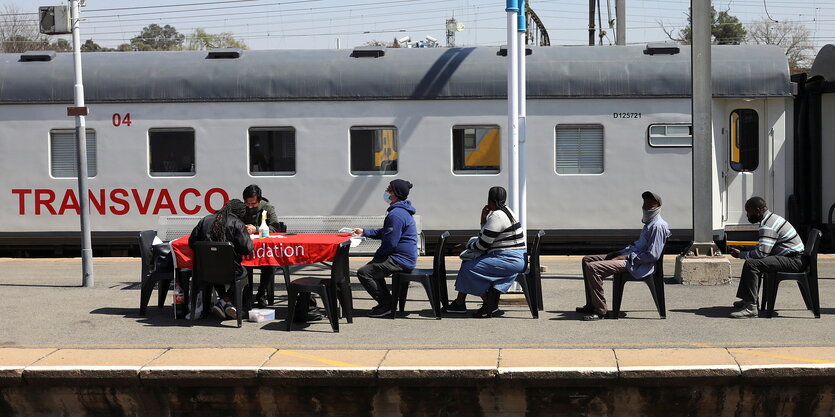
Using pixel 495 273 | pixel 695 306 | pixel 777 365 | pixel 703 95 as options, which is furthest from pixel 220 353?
pixel 703 95

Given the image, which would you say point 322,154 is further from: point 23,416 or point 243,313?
point 23,416

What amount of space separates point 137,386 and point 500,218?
11.6ft

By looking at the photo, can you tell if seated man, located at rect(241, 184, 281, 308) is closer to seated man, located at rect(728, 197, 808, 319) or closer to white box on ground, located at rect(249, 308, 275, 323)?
white box on ground, located at rect(249, 308, 275, 323)

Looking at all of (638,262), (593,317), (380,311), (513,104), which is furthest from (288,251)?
(638,262)

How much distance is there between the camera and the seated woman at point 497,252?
8.93 meters

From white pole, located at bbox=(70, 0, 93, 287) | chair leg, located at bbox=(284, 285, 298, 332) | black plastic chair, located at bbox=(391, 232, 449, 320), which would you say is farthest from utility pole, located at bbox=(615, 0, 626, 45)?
chair leg, located at bbox=(284, 285, 298, 332)

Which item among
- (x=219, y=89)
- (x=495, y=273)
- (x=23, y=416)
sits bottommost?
(x=23, y=416)

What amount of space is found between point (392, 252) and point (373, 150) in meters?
5.44

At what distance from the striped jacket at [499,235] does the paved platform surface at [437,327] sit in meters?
0.69

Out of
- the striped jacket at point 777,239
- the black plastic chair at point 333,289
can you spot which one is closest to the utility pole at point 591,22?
the striped jacket at point 777,239

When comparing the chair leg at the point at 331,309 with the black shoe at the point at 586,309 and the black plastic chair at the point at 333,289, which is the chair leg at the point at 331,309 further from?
the black shoe at the point at 586,309

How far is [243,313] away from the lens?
9352 mm

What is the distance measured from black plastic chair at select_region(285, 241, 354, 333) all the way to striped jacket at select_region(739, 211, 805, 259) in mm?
3550

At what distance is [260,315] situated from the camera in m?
9.14
